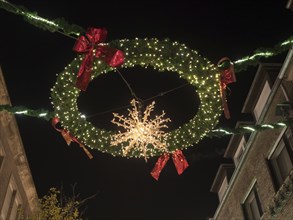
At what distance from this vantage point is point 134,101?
28.1 ft

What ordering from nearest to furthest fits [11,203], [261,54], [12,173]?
[261,54] < [11,203] < [12,173]

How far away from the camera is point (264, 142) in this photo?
1513 centimetres

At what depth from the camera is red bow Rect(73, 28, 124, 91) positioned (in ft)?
24.0

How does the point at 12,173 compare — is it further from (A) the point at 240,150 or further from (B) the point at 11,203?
(A) the point at 240,150

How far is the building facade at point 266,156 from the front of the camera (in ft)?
43.5

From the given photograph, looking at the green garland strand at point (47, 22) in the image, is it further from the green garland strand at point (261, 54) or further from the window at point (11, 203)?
the window at point (11, 203)

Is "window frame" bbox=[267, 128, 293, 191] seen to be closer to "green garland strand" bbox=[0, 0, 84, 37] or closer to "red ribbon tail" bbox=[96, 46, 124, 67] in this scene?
"red ribbon tail" bbox=[96, 46, 124, 67]

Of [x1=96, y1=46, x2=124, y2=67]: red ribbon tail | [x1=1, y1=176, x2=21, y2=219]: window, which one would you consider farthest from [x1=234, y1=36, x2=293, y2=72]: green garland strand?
[x1=1, y1=176, x2=21, y2=219]: window

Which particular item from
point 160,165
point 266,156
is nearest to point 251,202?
point 266,156

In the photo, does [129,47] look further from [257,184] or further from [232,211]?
[232,211]

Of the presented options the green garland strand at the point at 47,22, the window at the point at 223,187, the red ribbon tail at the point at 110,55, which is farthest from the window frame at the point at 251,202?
the green garland strand at the point at 47,22

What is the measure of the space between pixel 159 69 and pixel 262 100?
340 inches

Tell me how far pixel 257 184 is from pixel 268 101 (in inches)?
150

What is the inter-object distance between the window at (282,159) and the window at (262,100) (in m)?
2.00
